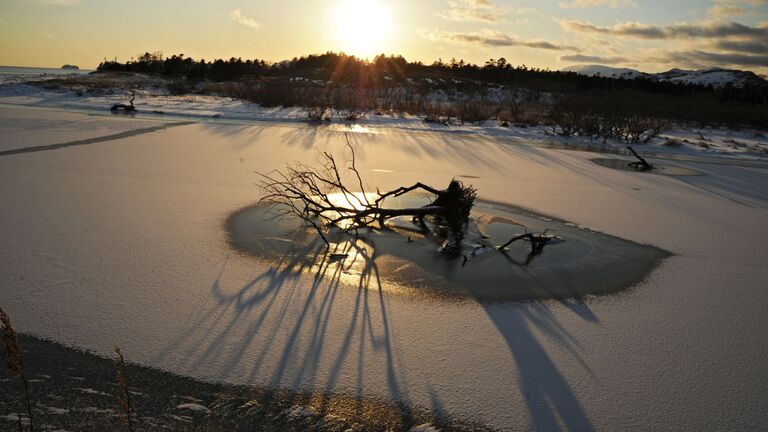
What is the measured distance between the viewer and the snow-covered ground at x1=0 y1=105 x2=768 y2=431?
277cm

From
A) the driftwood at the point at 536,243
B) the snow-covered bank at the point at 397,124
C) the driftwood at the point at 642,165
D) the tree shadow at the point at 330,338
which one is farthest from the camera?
the snow-covered bank at the point at 397,124

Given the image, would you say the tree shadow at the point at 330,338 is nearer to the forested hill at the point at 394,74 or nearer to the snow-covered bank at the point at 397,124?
the snow-covered bank at the point at 397,124

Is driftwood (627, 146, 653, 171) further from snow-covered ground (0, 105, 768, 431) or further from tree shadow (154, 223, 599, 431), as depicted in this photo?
tree shadow (154, 223, 599, 431)

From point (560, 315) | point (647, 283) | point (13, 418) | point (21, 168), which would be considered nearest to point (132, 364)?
point (13, 418)

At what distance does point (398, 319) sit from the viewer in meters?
3.60

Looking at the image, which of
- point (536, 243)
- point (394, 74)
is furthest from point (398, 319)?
point (394, 74)

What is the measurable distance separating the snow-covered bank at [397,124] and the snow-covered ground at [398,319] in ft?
33.9

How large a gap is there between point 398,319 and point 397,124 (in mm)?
16669

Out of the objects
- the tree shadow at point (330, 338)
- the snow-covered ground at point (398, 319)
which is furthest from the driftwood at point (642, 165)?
the tree shadow at point (330, 338)

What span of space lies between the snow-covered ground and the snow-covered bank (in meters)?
10.3

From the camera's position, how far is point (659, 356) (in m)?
3.23

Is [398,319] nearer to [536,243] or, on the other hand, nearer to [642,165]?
[536,243]

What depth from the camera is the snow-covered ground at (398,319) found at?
277 cm

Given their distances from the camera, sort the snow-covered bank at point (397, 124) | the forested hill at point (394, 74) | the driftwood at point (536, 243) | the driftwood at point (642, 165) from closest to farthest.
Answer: the driftwood at point (536, 243), the driftwood at point (642, 165), the snow-covered bank at point (397, 124), the forested hill at point (394, 74)
